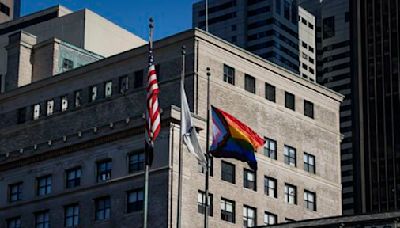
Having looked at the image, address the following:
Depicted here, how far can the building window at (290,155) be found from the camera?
9444 cm

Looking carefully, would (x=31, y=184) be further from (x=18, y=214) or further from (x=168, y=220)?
(x=168, y=220)

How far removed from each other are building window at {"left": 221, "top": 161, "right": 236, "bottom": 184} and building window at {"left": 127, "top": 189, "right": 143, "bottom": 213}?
776cm

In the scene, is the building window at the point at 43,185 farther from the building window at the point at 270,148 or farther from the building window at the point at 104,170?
the building window at the point at 270,148

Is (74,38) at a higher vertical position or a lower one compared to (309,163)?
higher

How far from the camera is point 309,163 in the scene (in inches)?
3826

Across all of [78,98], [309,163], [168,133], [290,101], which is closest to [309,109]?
[290,101]

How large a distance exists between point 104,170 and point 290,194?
1747 centimetres

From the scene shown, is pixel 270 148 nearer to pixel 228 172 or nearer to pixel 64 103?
pixel 228 172

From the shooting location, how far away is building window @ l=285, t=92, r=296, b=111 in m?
96.3

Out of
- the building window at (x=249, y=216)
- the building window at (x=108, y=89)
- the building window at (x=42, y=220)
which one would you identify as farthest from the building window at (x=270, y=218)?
the building window at (x=42, y=220)

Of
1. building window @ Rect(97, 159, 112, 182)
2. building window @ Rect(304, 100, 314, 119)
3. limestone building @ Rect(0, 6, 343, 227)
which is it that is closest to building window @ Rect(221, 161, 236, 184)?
limestone building @ Rect(0, 6, 343, 227)

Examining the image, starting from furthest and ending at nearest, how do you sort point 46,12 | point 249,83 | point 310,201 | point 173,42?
1. point 46,12
2. point 310,201
3. point 249,83
4. point 173,42

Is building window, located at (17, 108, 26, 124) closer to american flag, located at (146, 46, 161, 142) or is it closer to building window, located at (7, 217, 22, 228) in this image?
building window, located at (7, 217, 22, 228)

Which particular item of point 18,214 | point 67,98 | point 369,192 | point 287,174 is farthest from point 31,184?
point 369,192
